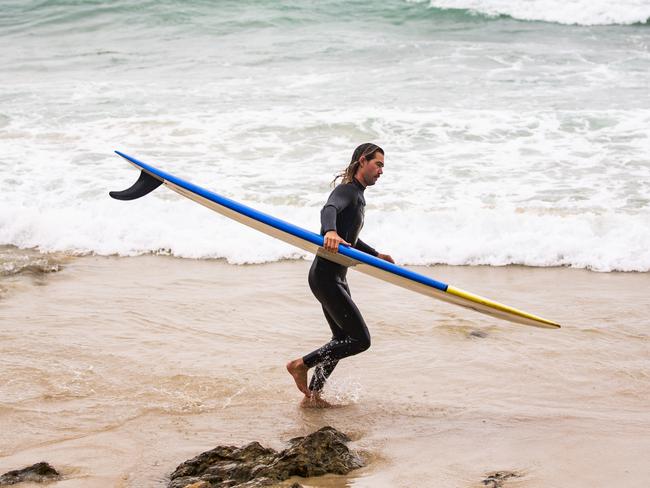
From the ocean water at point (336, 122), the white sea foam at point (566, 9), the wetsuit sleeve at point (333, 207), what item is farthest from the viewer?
the white sea foam at point (566, 9)

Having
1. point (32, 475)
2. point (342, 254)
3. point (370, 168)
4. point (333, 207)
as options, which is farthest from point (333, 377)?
point (32, 475)

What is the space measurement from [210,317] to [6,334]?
156cm

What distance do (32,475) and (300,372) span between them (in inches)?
67.0

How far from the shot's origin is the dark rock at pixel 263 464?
354cm

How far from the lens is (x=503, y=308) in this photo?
15.6 feet

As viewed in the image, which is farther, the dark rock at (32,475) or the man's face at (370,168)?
the man's face at (370,168)

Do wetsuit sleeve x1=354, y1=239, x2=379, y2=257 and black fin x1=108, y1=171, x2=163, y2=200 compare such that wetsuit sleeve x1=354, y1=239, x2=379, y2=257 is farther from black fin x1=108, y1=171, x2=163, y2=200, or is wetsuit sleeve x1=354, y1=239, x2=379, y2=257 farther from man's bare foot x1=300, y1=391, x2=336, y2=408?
black fin x1=108, y1=171, x2=163, y2=200

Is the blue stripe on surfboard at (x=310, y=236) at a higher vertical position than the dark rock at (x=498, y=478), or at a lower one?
higher

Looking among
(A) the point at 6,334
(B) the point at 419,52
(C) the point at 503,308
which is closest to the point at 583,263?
(C) the point at 503,308

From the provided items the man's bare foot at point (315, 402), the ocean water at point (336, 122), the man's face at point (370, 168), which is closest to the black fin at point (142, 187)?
the man's face at point (370, 168)

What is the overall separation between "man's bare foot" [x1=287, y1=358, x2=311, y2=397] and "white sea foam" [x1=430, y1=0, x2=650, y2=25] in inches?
715

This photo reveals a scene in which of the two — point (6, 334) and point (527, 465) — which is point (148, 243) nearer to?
point (6, 334)

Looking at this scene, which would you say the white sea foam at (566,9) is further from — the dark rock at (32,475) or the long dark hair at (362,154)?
the dark rock at (32,475)

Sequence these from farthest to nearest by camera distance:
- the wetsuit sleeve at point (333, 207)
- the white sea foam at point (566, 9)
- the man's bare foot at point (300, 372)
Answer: the white sea foam at point (566, 9)
the man's bare foot at point (300, 372)
the wetsuit sleeve at point (333, 207)
